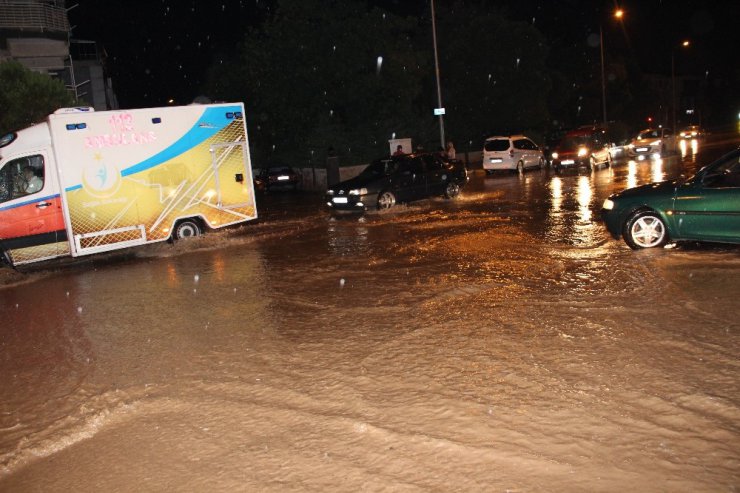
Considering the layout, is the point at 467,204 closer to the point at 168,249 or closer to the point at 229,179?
the point at 229,179

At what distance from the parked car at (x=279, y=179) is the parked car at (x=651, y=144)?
17.6 metres

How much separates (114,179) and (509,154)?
776 inches

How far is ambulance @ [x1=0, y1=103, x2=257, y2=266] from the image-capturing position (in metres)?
12.8

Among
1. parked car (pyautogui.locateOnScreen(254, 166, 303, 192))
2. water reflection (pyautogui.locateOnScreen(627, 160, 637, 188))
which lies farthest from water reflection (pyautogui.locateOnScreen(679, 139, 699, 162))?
parked car (pyautogui.locateOnScreen(254, 166, 303, 192))

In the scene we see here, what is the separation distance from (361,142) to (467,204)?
16298 mm

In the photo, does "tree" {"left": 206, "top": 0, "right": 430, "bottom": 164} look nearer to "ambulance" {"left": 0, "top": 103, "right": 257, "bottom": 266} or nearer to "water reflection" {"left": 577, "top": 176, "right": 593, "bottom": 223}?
"water reflection" {"left": 577, "top": 176, "right": 593, "bottom": 223}

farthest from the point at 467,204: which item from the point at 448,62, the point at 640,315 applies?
the point at 448,62

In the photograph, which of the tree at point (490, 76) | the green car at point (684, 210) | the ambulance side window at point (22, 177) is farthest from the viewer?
the tree at point (490, 76)

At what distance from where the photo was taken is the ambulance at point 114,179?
1275cm

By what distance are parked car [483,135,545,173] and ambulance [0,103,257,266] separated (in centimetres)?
1667

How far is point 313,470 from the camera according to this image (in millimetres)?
4152

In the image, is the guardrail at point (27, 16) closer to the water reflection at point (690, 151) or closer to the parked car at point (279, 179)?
the parked car at point (279, 179)

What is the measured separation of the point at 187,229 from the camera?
49.4 feet

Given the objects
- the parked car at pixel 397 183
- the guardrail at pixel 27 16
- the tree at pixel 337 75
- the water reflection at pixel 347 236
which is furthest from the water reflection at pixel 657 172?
the guardrail at pixel 27 16
